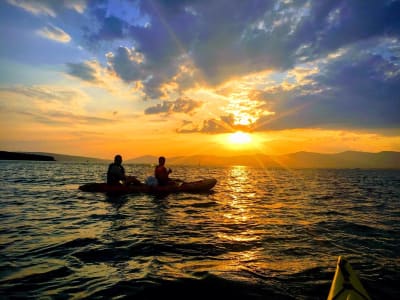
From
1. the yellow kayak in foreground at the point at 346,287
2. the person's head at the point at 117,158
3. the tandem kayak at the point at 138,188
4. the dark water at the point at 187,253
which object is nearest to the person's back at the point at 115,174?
the tandem kayak at the point at 138,188

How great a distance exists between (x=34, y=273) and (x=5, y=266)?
3.01 ft

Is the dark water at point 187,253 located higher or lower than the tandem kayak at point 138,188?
lower

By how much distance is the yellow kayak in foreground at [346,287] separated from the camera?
368 centimetres

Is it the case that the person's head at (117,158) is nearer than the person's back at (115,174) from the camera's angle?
Yes

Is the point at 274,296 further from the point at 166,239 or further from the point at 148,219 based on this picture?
the point at 148,219

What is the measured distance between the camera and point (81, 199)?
709 inches

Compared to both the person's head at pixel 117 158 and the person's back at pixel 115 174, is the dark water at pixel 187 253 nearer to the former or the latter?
the person's head at pixel 117 158

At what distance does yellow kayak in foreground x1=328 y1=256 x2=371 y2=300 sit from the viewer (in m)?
3.68

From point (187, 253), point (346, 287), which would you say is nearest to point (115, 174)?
point (187, 253)

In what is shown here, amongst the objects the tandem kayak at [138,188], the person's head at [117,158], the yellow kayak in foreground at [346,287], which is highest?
the person's head at [117,158]

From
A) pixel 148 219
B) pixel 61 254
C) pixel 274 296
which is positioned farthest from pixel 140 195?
pixel 274 296

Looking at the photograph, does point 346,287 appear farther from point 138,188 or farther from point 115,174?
point 115,174

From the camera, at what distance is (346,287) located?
3.77 m

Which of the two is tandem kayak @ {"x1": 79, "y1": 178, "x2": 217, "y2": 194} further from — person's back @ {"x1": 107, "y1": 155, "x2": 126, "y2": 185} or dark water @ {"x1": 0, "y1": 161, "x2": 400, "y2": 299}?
dark water @ {"x1": 0, "y1": 161, "x2": 400, "y2": 299}
